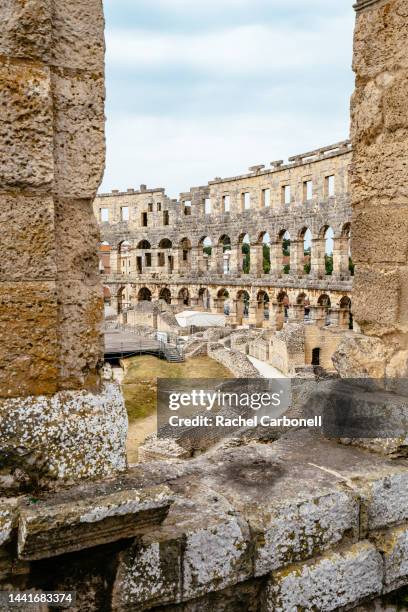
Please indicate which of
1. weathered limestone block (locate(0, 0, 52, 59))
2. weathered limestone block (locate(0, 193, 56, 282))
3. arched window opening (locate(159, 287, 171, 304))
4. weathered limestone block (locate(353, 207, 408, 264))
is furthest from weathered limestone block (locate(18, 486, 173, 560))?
arched window opening (locate(159, 287, 171, 304))

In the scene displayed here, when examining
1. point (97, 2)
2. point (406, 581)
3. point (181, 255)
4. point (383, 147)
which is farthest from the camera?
point (181, 255)

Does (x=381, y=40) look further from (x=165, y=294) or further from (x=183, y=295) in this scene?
(x=165, y=294)

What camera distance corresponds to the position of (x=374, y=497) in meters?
2.57

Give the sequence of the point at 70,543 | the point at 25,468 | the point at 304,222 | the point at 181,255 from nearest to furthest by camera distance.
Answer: the point at 70,543 → the point at 25,468 → the point at 304,222 → the point at 181,255

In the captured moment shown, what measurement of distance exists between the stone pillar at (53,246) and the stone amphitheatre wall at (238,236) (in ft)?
80.2

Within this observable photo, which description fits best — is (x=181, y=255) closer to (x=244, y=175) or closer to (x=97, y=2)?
(x=244, y=175)

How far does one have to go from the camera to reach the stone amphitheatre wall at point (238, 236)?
29.1 metres

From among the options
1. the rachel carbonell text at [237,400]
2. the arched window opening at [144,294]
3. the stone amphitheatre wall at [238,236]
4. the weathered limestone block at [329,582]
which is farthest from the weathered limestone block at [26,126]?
the arched window opening at [144,294]

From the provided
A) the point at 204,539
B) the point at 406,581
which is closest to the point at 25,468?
the point at 204,539

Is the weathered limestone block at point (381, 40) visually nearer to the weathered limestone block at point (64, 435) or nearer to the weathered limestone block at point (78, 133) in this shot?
the weathered limestone block at point (78, 133)

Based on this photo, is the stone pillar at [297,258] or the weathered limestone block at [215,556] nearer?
the weathered limestone block at [215,556]

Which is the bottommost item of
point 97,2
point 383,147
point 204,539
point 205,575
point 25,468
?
point 205,575

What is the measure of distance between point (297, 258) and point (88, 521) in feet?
100

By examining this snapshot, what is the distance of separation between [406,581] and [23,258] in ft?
7.11
